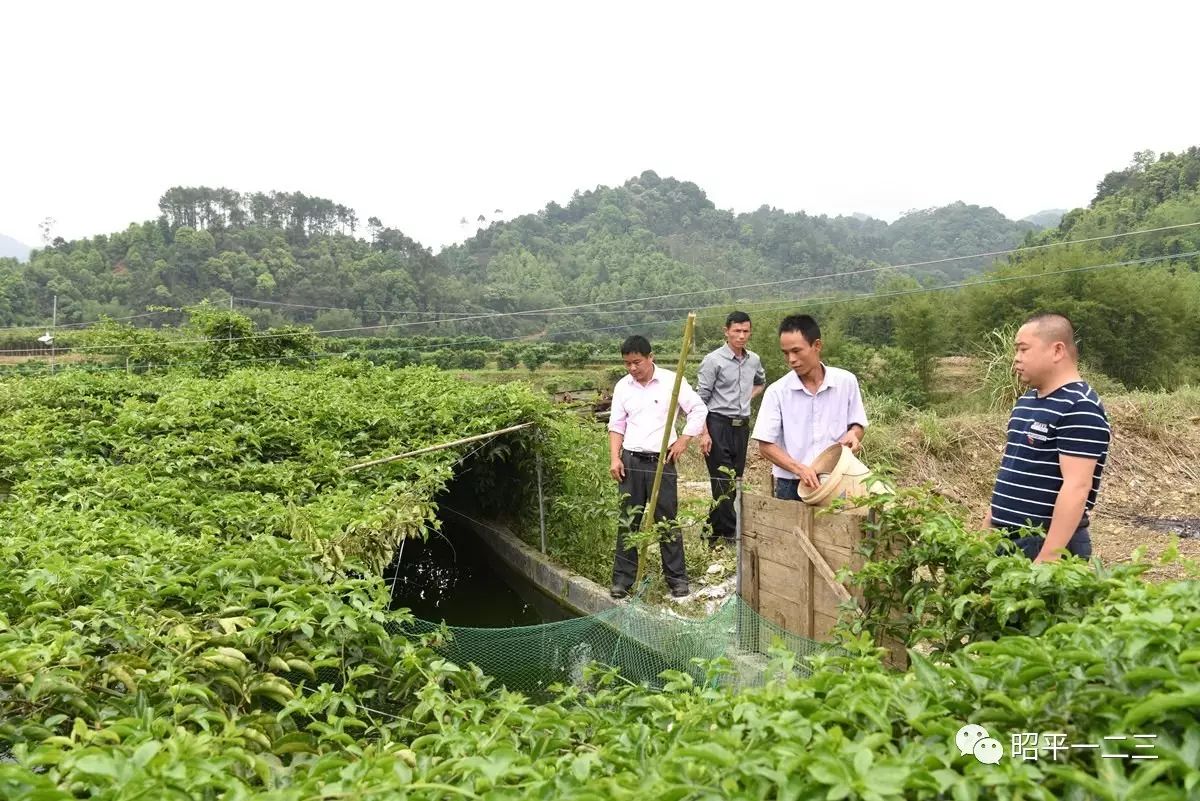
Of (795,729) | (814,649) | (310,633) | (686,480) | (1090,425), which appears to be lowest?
(686,480)

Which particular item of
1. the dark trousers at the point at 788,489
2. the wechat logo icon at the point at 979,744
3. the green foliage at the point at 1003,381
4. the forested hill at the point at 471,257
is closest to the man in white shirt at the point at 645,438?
the dark trousers at the point at 788,489

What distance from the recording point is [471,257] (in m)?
87.9

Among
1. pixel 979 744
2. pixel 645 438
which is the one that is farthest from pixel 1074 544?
pixel 645 438

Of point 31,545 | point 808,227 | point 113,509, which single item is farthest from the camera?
point 808,227

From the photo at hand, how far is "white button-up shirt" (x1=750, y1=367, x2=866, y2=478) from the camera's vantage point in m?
4.50

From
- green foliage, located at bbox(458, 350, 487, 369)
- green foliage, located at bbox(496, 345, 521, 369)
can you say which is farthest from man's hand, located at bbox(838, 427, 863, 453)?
green foliage, located at bbox(496, 345, 521, 369)

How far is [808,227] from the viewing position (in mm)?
95375

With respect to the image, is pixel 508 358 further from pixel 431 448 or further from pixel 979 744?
pixel 979 744

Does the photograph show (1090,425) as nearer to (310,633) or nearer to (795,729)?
(795,729)

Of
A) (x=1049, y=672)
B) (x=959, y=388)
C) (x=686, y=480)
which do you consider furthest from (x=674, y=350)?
(x=1049, y=672)

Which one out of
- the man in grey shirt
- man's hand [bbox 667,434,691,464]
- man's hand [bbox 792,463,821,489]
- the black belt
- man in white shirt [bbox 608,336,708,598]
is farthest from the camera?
the black belt

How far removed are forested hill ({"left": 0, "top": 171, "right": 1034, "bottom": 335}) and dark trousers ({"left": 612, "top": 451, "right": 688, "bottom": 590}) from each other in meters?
33.9

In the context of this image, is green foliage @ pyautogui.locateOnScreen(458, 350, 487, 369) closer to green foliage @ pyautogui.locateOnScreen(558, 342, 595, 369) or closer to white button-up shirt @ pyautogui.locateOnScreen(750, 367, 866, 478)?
green foliage @ pyautogui.locateOnScreen(558, 342, 595, 369)

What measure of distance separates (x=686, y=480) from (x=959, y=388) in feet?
44.9
